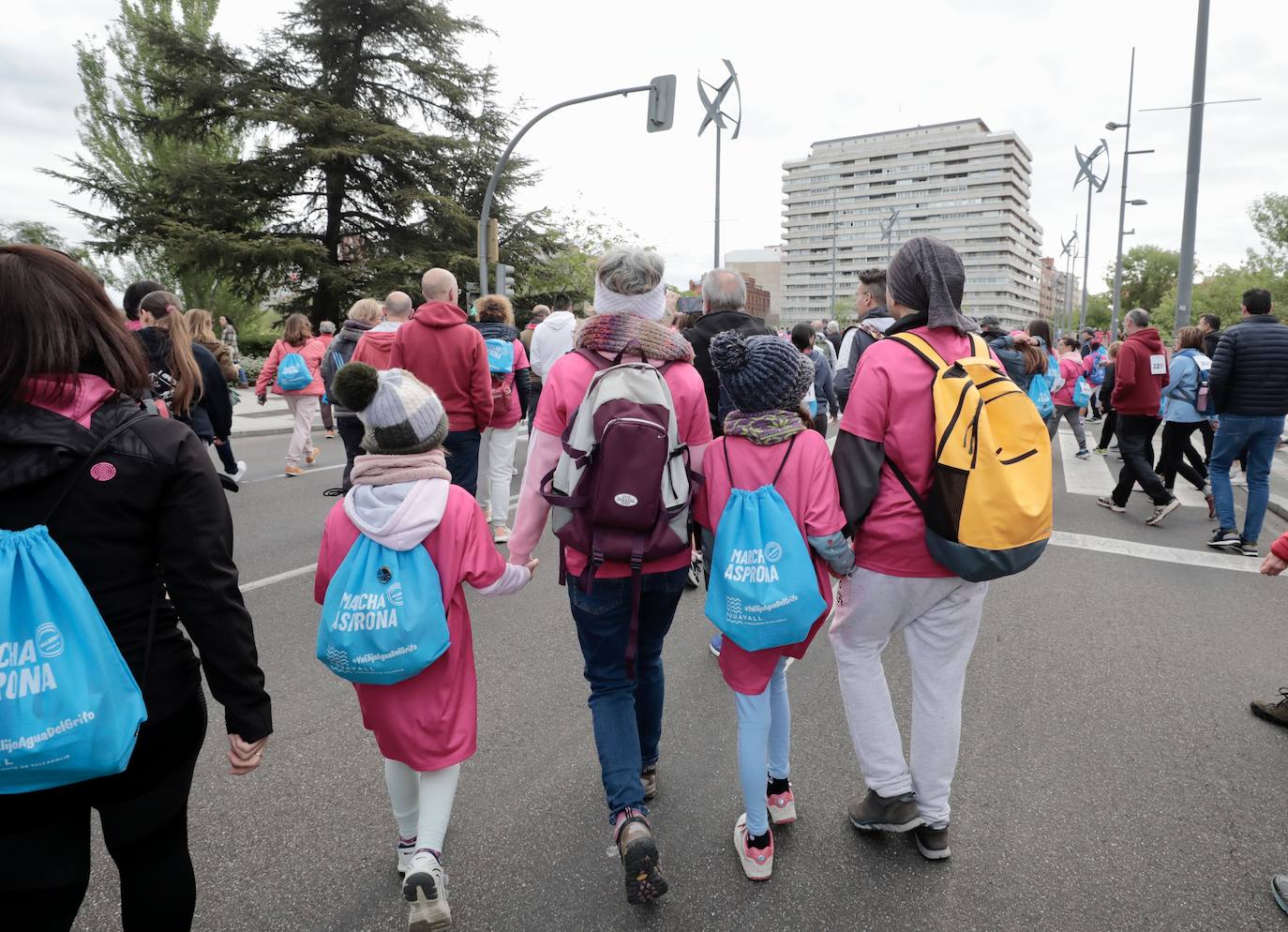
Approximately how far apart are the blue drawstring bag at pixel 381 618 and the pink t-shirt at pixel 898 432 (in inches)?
56.4

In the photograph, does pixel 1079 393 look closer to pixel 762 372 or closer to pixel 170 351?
pixel 762 372

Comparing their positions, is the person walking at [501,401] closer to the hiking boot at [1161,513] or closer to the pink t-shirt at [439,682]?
the pink t-shirt at [439,682]

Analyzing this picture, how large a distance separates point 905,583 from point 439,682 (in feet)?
5.02

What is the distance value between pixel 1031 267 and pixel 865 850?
17863 centimetres

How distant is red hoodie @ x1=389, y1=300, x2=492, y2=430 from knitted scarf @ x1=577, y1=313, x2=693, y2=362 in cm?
306

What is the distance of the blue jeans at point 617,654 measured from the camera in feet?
7.94

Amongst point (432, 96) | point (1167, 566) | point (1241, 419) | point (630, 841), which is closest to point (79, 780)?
point (630, 841)

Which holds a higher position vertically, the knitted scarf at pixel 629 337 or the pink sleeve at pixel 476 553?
the knitted scarf at pixel 629 337

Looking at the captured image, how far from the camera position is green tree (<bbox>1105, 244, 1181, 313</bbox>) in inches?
3457

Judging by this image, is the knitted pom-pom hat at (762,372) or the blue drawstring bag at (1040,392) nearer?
the knitted pom-pom hat at (762,372)

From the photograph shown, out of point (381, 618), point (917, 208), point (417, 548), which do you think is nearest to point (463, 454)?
point (417, 548)

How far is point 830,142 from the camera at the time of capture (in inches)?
6142

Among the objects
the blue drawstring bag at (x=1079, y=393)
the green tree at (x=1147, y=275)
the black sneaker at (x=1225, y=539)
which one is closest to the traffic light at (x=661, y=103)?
Answer: the blue drawstring bag at (x=1079, y=393)

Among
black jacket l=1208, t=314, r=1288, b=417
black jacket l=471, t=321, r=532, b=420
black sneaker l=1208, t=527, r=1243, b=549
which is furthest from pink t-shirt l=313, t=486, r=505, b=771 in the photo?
black sneaker l=1208, t=527, r=1243, b=549
